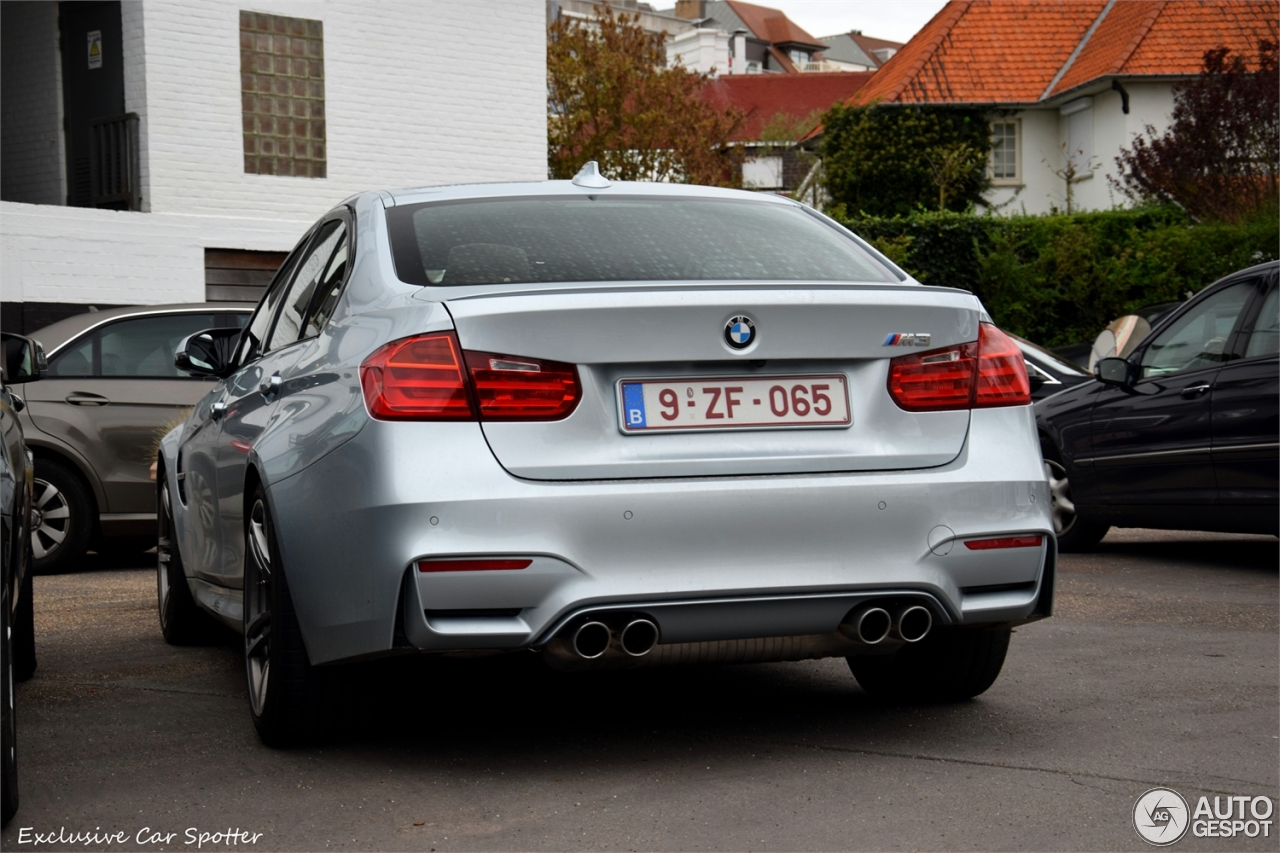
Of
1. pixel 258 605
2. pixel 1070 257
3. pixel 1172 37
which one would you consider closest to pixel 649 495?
pixel 258 605

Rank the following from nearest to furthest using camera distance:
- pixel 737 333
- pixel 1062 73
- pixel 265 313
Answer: pixel 737 333
pixel 265 313
pixel 1062 73

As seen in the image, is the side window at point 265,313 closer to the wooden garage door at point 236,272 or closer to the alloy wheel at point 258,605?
the alloy wheel at point 258,605

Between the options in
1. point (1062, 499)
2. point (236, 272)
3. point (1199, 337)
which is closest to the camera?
point (1199, 337)

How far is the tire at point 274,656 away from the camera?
14.1 feet

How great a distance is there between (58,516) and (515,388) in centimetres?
651

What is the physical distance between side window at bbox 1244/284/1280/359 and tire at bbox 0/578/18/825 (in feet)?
21.4

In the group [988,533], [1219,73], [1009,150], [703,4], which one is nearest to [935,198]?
[1009,150]

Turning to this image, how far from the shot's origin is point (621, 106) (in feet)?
136

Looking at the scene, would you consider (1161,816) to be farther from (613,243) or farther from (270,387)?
(270,387)

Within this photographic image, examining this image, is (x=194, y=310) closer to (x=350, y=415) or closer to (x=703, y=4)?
(x=350, y=415)

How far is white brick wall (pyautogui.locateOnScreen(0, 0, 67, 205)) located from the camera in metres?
21.5

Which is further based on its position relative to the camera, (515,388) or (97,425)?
(97,425)

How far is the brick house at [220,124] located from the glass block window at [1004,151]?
21272 millimetres

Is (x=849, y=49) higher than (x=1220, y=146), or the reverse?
(x=849, y=49)
